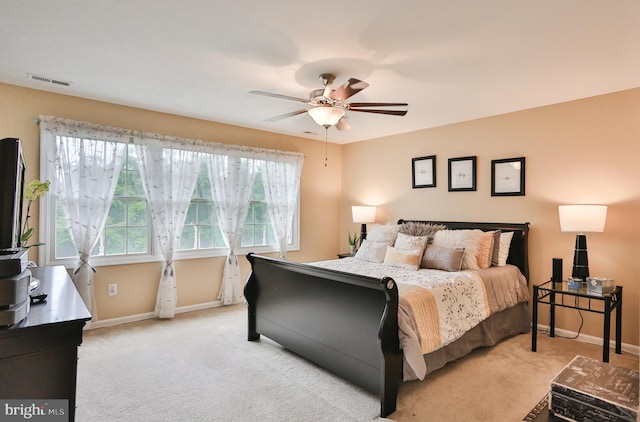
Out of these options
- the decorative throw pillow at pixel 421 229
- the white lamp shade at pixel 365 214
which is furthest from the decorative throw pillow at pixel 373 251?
the white lamp shade at pixel 365 214

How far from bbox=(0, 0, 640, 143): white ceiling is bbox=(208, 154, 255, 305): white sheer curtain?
1072 millimetres

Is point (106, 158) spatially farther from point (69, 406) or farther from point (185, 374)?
point (69, 406)

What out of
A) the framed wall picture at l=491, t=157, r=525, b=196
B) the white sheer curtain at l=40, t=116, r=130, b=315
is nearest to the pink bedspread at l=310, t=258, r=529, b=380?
the framed wall picture at l=491, t=157, r=525, b=196

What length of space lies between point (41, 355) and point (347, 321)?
1860 millimetres

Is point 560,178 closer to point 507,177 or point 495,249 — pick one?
point 507,177

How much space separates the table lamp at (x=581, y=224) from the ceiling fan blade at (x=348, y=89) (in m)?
2.31

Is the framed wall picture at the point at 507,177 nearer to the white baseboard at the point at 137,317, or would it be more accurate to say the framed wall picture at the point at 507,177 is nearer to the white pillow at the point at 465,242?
the white pillow at the point at 465,242

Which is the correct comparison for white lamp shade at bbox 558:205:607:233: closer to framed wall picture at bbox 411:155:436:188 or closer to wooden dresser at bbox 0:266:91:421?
framed wall picture at bbox 411:155:436:188

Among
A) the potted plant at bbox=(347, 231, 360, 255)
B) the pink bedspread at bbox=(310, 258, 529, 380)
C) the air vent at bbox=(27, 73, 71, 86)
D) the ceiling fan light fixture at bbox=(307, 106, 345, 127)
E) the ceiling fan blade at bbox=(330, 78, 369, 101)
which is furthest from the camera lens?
the potted plant at bbox=(347, 231, 360, 255)

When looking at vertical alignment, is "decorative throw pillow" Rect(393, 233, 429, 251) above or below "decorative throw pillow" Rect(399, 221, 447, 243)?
below

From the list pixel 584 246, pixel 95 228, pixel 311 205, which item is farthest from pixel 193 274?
pixel 584 246

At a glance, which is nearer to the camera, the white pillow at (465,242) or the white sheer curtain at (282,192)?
the white pillow at (465,242)

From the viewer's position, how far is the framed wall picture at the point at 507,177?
13.3 ft

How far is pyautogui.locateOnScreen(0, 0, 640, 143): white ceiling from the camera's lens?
2111mm
